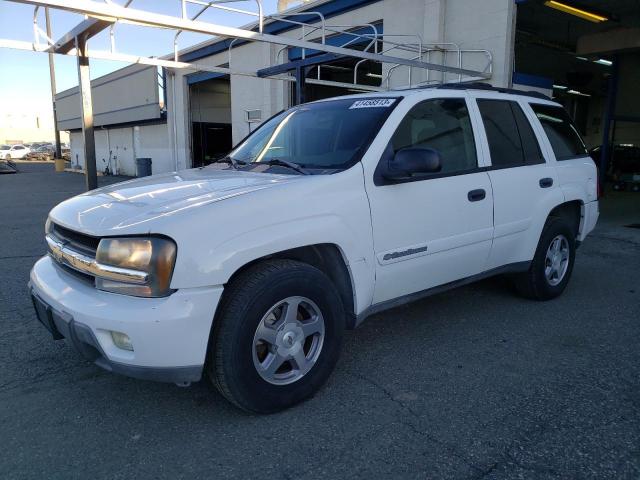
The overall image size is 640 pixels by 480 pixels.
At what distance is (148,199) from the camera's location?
115 inches

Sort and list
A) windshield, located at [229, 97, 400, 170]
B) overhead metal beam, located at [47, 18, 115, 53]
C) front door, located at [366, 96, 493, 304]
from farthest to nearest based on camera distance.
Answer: overhead metal beam, located at [47, 18, 115, 53]
windshield, located at [229, 97, 400, 170]
front door, located at [366, 96, 493, 304]

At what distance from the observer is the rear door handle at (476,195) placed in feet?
12.5

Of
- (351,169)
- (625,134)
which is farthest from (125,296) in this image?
(625,134)

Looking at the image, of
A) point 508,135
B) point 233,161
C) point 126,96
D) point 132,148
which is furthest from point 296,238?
Answer: point 132,148

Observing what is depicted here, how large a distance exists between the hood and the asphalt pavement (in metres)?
1.09

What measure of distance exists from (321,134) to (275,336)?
1.64 m

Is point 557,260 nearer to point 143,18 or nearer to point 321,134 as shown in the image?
point 321,134

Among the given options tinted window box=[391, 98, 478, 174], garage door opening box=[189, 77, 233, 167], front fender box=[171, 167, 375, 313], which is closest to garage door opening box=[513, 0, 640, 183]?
tinted window box=[391, 98, 478, 174]

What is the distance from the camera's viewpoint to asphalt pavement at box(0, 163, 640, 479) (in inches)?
97.0

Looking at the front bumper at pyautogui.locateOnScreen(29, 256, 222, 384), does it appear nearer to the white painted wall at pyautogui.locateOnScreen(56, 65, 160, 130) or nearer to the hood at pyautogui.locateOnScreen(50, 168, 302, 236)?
the hood at pyautogui.locateOnScreen(50, 168, 302, 236)

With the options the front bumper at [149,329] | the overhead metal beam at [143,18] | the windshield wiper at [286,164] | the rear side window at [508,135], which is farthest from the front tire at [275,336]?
the overhead metal beam at [143,18]

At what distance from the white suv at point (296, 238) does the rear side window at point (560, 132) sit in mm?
214

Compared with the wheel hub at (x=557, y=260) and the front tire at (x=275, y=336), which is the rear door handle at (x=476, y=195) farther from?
the front tire at (x=275, y=336)

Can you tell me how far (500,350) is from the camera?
3.79 m
